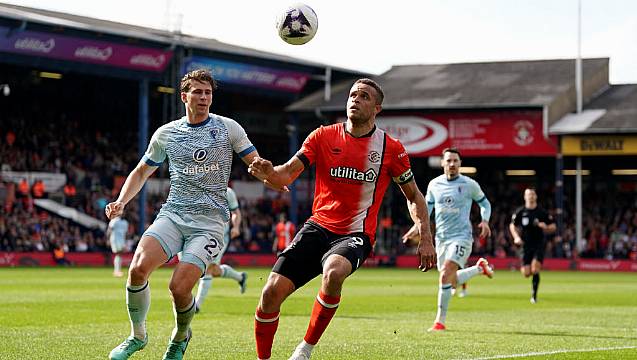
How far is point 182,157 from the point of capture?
10.5 metres

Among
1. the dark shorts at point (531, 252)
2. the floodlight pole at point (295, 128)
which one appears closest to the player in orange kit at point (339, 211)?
the dark shorts at point (531, 252)

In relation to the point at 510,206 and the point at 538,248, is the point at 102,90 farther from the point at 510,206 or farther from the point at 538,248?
the point at 538,248

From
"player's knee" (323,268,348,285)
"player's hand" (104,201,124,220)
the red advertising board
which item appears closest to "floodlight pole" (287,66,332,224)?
the red advertising board

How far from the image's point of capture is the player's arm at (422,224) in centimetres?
1004

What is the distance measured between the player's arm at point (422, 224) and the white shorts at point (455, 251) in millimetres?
6805

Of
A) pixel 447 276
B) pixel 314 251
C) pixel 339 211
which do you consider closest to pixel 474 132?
pixel 447 276

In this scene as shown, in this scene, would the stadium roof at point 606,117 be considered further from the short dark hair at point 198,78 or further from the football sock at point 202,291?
the short dark hair at point 198,78

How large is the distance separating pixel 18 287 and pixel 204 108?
1702 centimetres

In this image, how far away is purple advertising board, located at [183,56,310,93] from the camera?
4553 cm

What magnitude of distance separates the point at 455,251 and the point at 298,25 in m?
6.06

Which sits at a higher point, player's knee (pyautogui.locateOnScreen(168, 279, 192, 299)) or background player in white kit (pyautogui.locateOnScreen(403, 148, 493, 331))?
background player in white kit (pyautogui.locateOnScreen(403, 148, 493, 331))

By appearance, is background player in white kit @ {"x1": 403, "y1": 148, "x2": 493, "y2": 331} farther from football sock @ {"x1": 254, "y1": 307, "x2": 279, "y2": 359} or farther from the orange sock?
football sock @ {"x1": 254, "y1": 307, "x2": 279, "y2": 359}

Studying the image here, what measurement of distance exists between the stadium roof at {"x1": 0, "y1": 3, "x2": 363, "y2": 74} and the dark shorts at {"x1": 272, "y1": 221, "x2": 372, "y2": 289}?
29766 mm

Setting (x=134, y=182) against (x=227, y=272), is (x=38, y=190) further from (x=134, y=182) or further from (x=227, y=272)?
(x=134, y=182)
